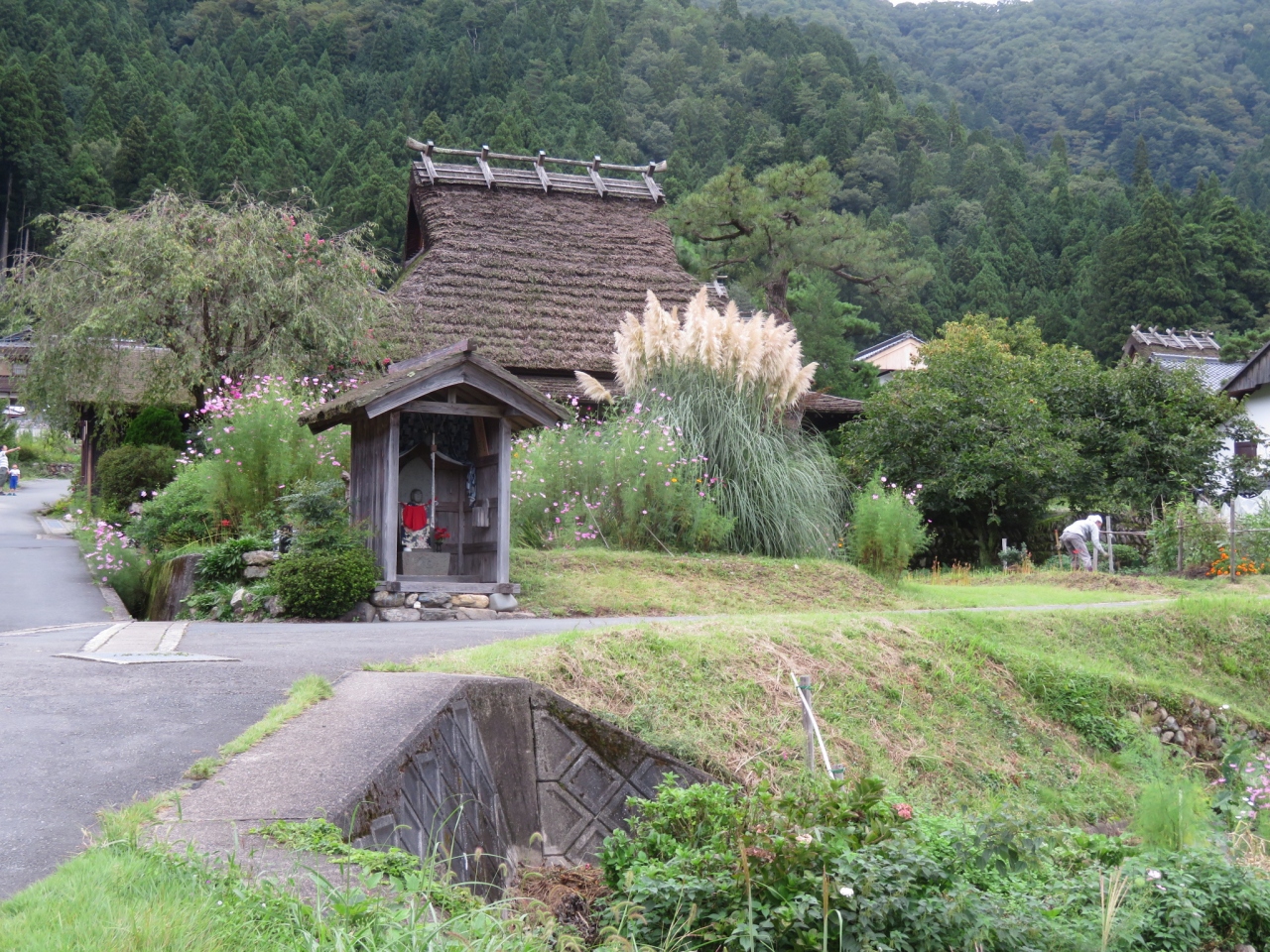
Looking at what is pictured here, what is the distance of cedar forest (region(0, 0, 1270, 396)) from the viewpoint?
4181 centimetres

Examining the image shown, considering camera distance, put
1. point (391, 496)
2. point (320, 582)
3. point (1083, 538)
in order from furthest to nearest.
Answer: point (1083, 538) → point (391, 496) → point (320, 582)

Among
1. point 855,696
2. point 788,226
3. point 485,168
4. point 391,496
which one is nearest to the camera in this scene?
point 855,696

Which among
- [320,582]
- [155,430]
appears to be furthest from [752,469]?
[155,430]

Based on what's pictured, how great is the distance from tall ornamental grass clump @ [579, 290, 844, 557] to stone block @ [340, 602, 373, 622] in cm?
417

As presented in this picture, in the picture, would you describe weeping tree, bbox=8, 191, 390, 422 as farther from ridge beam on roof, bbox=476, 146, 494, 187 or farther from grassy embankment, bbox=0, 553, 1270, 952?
ridge beam on roof, bbox=476, 146, 494, 187

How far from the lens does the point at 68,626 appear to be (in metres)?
9.03

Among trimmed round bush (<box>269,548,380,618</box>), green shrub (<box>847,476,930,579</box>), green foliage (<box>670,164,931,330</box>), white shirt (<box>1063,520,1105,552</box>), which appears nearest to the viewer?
trimmed round bush (<box>269,548,380,618</box>)

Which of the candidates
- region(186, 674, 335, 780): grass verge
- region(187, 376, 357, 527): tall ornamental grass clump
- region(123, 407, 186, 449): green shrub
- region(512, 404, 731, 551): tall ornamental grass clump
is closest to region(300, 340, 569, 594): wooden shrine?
region(187, 376, 357, 527): tall ornamental grass clump

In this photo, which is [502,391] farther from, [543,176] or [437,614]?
[543,176]

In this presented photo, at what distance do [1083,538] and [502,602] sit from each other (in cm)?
1014

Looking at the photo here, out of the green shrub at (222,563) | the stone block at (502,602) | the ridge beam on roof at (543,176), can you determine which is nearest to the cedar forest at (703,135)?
the ridge beam on roof at (543,176)

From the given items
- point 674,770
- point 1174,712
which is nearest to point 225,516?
point 674,770

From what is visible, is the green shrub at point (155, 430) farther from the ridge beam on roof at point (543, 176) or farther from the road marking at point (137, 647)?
the ridge beam on roof at point (543, 176)

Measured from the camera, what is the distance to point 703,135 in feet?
203
